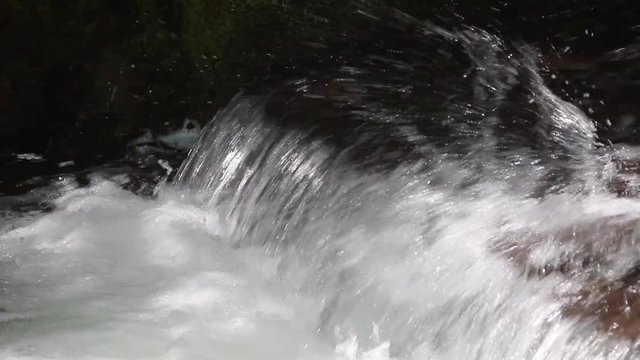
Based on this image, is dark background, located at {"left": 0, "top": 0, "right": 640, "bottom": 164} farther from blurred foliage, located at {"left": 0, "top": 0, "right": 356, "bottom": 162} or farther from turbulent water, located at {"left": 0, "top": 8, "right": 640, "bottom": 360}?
turbulent water, located at {"left": 0, "top": 8, "right": 640, "bottom": 360}

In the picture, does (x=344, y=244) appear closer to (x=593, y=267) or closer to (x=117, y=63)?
(x=593, y=267)

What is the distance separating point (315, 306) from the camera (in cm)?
335

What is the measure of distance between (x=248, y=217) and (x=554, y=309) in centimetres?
194

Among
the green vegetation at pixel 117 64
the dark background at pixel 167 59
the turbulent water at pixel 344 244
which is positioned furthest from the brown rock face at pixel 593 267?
the green vegetation at pixel 117 64

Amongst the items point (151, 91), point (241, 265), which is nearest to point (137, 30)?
point (151, 91)

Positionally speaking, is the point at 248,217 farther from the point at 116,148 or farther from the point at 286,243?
the point at 116,148

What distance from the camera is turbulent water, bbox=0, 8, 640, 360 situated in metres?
2.78

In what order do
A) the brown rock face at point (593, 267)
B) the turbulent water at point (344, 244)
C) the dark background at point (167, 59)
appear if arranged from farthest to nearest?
the dark background at point (167, 59) → the turbulent water at point (344, 244) → the brown rock face at point (593, 267)

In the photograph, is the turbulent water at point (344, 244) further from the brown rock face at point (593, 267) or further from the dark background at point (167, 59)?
the dark background at point (167, 59)

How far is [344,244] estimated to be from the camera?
3412mm

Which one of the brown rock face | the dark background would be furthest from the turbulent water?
the dark background

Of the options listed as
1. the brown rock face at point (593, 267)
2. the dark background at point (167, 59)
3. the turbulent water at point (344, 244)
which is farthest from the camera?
the dark background at point (167, 59)

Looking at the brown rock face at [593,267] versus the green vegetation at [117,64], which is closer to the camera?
the brown rock face at [593,267]

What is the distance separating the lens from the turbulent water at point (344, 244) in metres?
2.78
